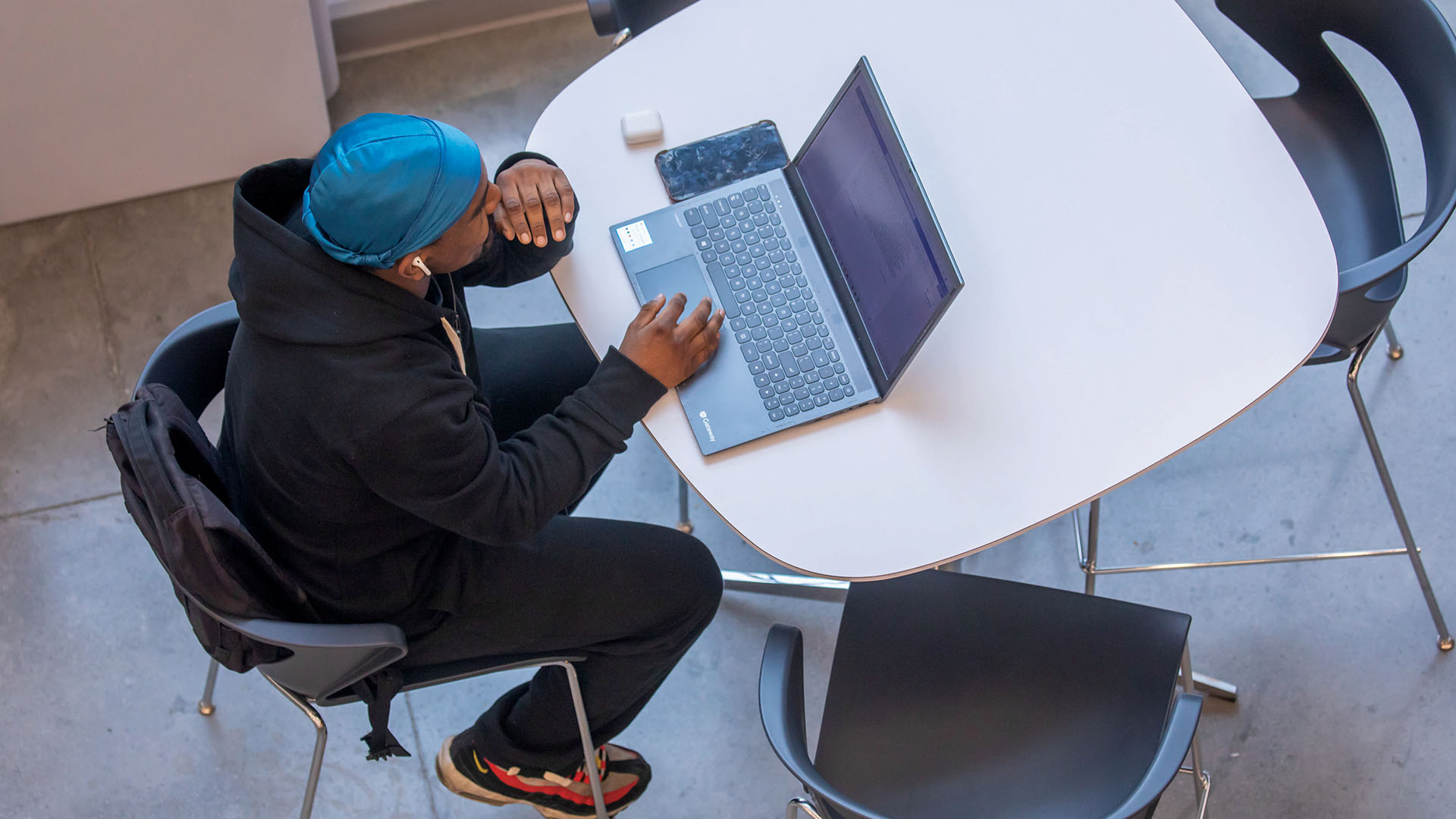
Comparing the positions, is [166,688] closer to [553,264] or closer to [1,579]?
[1,579]

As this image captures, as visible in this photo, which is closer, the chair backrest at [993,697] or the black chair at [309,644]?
the black chair at [309,644]

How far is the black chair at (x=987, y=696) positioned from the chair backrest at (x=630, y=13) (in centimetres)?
107

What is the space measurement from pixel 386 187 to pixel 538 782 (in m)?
1.09

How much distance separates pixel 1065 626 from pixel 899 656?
25 centimetres

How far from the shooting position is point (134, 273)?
8.84 ft

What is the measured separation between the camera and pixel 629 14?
209 centimetres

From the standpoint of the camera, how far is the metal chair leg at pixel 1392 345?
2486 mm

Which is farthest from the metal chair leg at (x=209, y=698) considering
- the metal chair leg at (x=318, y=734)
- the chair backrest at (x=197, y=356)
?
the chair backrest at (x=197, y=356)

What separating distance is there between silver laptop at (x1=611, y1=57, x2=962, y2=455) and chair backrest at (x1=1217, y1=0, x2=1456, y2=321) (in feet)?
2.29

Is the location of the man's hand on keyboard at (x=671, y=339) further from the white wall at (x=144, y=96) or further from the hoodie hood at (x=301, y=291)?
the white wall at (x=144, y=96)

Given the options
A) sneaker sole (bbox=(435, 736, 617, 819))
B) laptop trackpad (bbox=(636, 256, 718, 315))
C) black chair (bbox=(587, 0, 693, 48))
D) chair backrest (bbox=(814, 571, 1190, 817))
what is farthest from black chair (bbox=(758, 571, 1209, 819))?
black chair (bbox=(587, 0, 693, 48))

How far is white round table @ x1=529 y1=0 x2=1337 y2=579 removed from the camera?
5.02ft

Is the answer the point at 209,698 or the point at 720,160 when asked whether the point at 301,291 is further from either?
the point at 209,698

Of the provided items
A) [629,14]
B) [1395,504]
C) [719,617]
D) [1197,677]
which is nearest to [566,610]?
[719,617]
